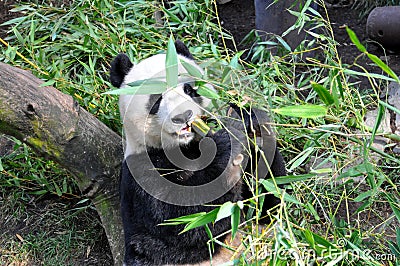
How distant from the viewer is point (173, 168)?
2.61 metres

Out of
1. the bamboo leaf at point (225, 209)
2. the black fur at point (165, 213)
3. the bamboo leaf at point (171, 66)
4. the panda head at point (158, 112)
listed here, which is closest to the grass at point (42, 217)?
the black fur at point (165, 213)

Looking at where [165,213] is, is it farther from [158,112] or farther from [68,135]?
[68,135]

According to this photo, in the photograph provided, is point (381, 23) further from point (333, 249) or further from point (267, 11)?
point (333, 249)

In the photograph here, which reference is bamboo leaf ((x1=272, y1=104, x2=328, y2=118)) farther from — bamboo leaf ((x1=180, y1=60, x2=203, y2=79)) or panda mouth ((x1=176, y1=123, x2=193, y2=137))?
panda mouth ((x1=176, y1=123, x2=193, y2=137))

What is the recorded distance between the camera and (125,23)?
4.07m

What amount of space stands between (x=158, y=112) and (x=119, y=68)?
0.35m

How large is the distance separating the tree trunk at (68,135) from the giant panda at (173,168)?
1.21 feet

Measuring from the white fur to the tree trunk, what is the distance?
1.17ft

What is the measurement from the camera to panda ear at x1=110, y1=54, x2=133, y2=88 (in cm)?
274

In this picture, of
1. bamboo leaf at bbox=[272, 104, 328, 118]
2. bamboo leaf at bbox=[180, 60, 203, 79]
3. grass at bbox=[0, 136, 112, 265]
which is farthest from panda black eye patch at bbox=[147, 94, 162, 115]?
grass at bbox=[0, 136, 112, 265]

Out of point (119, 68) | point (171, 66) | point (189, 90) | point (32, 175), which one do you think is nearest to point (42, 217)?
point (32, 175)

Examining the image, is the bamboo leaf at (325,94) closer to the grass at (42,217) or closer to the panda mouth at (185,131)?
the panda mouth at (185,131)

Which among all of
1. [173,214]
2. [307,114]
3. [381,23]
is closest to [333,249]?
[307,114]

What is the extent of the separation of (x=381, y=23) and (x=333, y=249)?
139 inches
